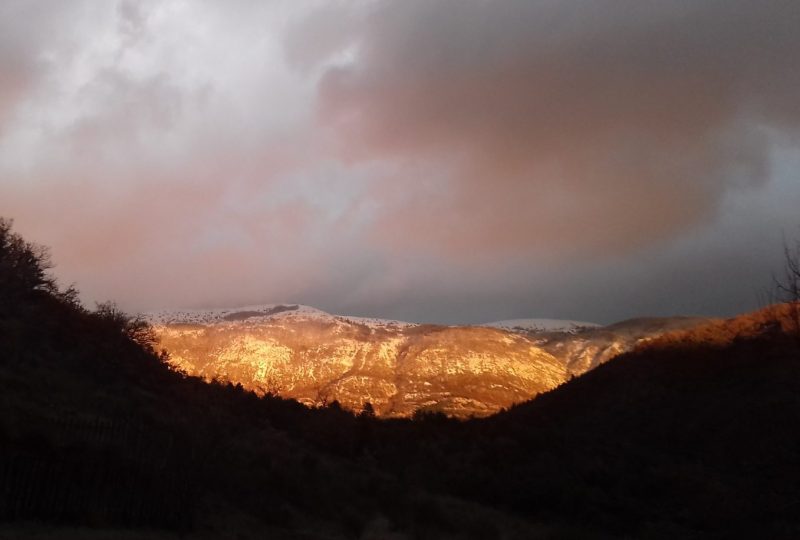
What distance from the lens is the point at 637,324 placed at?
525ft

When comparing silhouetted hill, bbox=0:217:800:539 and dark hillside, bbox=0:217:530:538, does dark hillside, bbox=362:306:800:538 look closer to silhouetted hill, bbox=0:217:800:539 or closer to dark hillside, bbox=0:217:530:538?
silhouetted hill, bbox=0:217:800:539

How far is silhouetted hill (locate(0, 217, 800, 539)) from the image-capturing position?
14.2m

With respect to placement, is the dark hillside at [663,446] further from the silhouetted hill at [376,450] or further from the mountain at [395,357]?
the mountain at [395,357]

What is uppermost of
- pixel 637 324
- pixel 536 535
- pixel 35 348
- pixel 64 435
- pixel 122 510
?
pixel 637 324

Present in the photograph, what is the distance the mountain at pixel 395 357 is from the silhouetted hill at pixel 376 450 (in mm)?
69225

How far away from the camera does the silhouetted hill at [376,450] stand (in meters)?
14.2

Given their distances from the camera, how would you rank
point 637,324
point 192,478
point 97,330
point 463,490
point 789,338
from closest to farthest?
point 192,478 < point 97,330 < point 463,490 < point 789,338 < point 637,324

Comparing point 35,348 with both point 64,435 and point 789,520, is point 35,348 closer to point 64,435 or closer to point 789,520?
point 64,435

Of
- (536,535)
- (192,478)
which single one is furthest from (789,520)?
(192,478)

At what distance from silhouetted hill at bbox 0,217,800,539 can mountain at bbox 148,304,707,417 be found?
227 ft

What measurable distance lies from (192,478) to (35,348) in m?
13.7

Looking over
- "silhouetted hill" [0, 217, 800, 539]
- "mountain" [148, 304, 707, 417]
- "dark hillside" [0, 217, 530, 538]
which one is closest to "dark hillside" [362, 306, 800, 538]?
"silhouetted hill" [0, 217, 800, 539]

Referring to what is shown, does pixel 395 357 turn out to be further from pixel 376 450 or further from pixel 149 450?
pixel 149 450

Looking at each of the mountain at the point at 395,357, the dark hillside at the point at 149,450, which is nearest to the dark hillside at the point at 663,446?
the dark hillside at the point at 149,450
